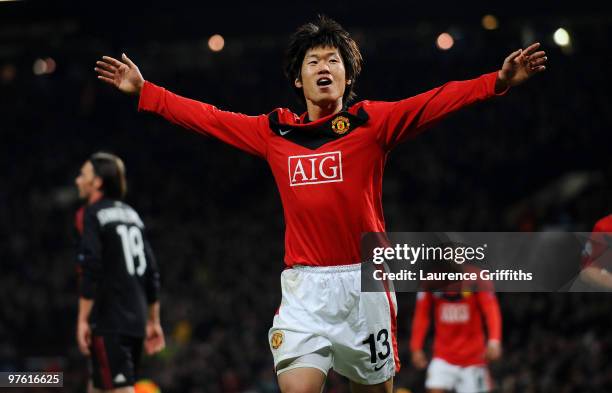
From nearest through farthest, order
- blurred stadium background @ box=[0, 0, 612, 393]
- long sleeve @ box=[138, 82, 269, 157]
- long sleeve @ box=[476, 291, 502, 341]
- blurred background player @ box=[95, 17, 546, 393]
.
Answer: blurred background player @ box=[95, 17, 546, 393]
long sleeve @ box=[138, 82, 269, 157]
long sleeve @ box=[476, 291, 502, 341]
blurred stadium background @ box=[0, 0, 612, 393]

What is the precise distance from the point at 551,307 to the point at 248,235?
749cm

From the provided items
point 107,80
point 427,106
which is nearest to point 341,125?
point 427,106

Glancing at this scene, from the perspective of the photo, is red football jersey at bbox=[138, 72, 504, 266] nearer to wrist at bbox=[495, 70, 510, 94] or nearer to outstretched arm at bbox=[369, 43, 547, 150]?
outstretched arm at bbox=[369, 43, 547, 150]

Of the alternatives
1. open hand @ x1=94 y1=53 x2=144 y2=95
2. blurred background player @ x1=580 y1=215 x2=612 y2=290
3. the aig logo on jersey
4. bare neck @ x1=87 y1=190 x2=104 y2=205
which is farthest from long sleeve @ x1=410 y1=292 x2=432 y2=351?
open hand @ x1=94 y1=53 x2=144 y2=95

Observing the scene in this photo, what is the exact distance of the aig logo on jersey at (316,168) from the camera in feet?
13.3

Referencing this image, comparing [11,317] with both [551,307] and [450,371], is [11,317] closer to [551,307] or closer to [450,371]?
[551,307]

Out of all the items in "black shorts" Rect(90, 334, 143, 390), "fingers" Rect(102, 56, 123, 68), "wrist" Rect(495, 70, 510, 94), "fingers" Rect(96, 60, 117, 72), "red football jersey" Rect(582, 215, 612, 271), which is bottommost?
"black shorts" Rect(90, 334, 143, 390)

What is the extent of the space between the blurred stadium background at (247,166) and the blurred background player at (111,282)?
5551 mm

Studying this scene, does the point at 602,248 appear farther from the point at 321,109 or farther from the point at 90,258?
the point at 90,258

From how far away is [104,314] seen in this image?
5.83 meters

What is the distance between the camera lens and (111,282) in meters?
5.91

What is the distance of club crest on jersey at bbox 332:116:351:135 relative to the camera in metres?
4.13

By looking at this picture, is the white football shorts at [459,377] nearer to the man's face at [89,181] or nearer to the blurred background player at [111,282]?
the blurred background player at [111,282]

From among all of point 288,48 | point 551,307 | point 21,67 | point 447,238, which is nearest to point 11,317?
point 21,67
